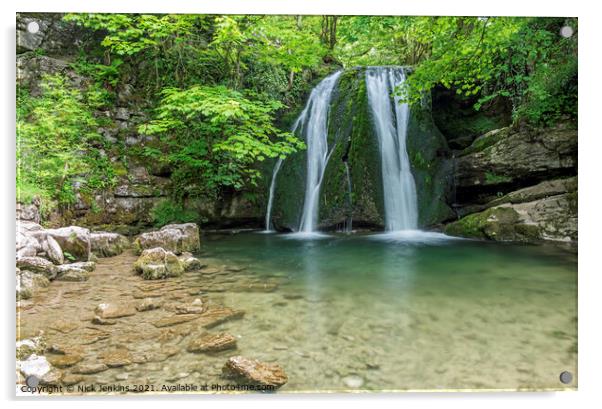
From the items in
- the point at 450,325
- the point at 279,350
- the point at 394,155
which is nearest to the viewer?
the point at 279,350

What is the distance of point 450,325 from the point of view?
6.11 ft

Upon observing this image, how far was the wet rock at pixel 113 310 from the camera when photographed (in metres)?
2.01

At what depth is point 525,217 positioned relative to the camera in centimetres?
401

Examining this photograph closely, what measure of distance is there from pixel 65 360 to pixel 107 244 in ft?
6.62

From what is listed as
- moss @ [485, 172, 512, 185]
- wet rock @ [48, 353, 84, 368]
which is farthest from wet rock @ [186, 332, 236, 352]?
moss @ [485, 172, 512, 185]

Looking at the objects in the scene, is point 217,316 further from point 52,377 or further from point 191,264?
point 191,264

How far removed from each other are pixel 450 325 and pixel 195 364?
52.3 inches

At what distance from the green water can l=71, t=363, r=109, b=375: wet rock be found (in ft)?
2.07

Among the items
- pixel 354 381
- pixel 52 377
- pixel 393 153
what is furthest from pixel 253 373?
pixel 393 153

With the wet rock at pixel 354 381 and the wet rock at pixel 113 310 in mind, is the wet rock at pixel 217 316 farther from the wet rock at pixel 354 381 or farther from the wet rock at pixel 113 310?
the wet rock at pixel 354 381

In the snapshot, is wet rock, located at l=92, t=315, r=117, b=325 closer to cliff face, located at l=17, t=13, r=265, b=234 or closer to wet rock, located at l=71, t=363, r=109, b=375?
wet rock, located at l=71, t=363, r=109, b=375

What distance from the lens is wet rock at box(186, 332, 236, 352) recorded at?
1.70 meters

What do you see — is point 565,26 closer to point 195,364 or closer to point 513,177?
point 513,177
